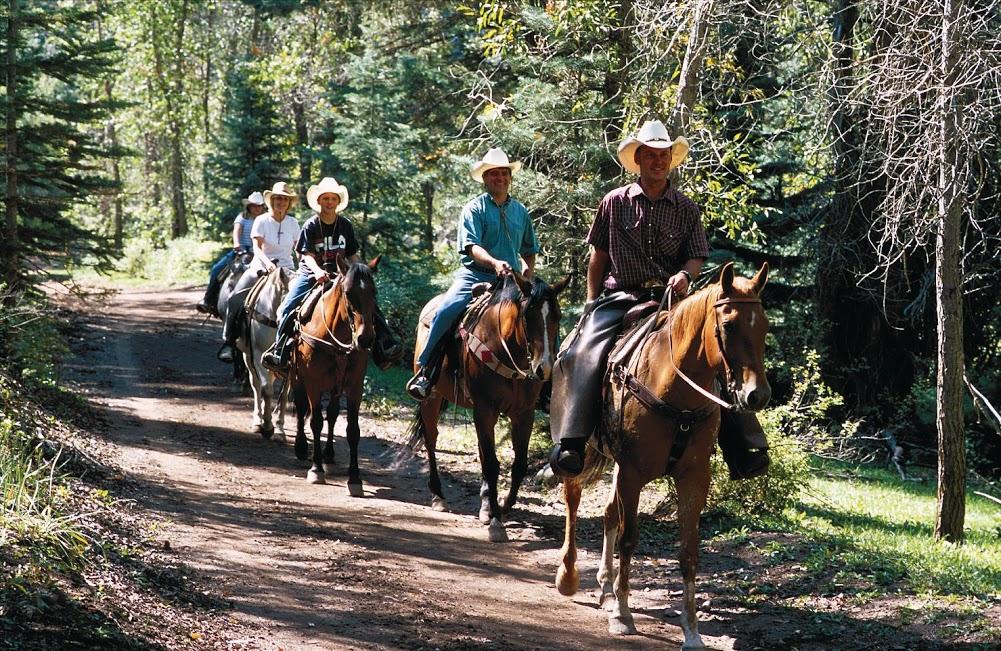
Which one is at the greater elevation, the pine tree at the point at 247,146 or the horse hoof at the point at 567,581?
the pine tree at the point at 247,146

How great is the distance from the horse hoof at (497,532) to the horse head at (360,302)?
2.68 m

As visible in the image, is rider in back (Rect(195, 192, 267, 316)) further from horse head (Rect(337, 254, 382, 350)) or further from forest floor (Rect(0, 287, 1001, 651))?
horse head (Rect(337, 254, 382, 350))

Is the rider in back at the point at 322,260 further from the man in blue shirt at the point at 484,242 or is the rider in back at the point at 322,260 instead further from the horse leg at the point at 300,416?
the man in blue shirt at the point at 484,242

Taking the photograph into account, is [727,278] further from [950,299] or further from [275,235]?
[275,235]

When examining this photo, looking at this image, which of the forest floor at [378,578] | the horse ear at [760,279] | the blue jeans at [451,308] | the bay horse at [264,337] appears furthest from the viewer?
the bay horse at [264,337]

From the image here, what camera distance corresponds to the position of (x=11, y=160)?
1842cm

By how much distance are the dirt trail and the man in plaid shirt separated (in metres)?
1.29

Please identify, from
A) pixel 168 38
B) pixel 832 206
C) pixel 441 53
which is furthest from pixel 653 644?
pixel 168 38

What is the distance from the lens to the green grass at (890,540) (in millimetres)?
8047

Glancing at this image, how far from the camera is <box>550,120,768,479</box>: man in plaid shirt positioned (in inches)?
302

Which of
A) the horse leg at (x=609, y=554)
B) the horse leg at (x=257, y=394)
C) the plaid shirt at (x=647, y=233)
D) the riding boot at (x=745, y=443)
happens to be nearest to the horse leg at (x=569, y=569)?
the horse leg at (x=609, y=554)

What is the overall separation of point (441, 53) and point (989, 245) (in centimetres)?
1410

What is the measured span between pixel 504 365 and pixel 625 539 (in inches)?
122

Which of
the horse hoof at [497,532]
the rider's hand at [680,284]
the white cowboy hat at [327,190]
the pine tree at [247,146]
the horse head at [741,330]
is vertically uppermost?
the pine tree at [247,146]
